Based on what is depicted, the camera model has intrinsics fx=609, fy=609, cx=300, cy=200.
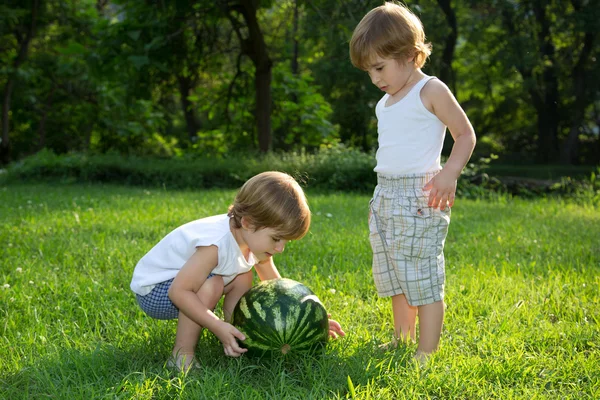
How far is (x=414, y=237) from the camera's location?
3199 mm

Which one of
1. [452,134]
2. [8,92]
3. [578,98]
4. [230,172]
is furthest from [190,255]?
[578,98]

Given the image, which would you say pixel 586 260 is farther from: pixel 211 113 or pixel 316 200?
pixel 211 113

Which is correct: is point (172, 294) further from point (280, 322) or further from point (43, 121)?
point (43, 121)

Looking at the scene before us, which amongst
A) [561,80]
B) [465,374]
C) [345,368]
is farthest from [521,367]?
[561,80]

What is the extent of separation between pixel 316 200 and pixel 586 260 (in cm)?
461

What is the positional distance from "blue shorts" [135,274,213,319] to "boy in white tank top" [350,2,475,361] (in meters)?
1.16

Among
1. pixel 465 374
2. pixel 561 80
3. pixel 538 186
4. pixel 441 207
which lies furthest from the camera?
pixel 561 80

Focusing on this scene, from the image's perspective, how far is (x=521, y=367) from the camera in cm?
296

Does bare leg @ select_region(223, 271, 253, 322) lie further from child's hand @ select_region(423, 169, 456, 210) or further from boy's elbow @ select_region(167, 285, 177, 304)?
child's hand @ select_region(423, 169, 456, 210)

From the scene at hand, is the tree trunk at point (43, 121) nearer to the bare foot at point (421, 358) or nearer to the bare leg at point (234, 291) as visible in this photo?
the bare leg at point (234, 291)

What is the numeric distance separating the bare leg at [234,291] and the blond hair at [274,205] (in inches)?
20.7

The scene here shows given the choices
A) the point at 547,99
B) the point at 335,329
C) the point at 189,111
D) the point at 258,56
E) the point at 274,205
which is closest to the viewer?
the point at 274,205

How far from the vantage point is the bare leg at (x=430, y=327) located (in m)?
3.20

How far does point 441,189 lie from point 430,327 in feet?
2.44
